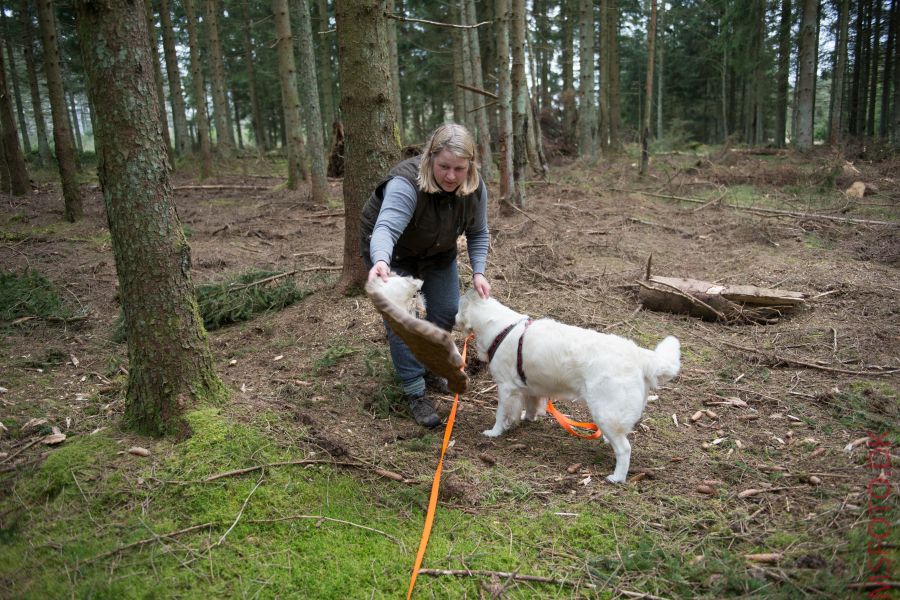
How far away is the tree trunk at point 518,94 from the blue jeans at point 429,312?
7.33m

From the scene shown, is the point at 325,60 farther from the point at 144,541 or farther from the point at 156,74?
the point at 144,541

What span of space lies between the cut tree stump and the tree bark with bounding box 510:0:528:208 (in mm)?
5322

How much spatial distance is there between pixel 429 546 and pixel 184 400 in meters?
1.96

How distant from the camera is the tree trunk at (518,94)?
35.2 ft

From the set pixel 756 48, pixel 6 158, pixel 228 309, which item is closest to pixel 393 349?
pixel 228 309

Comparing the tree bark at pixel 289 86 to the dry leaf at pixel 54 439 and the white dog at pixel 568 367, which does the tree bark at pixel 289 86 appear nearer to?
the white dog at pixel 568 367

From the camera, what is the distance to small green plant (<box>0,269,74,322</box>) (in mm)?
6387

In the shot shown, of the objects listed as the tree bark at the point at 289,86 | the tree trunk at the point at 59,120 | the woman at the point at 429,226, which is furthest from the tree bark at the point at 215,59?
the woman at the point at 429,226

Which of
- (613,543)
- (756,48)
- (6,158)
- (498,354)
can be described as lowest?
(613,543)

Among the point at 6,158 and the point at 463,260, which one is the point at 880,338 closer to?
the point at 463,260

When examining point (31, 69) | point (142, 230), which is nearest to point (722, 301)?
point (142, 230)

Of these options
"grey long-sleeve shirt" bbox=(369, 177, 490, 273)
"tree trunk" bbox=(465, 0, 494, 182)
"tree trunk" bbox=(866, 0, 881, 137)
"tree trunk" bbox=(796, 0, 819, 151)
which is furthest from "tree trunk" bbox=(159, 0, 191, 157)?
"tree trunk" bbox=(866, 0, 881, 137)

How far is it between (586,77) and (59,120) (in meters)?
16.1

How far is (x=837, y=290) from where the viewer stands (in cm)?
686
